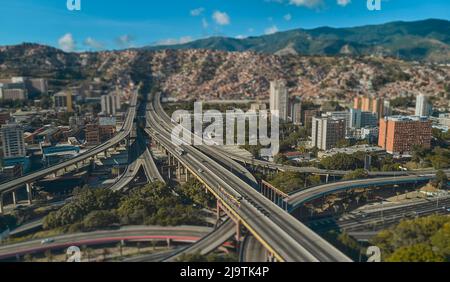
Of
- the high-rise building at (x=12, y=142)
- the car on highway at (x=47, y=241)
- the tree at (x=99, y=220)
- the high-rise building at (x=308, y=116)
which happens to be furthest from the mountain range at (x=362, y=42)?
the car on highway at (x=47, y=241)

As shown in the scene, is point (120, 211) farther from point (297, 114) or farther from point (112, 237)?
point (297, 114)

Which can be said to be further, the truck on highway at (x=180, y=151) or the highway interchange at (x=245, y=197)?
the truck on highway at (x=180, y=151)

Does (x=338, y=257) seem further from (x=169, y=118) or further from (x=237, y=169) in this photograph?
(x=169, y=118)

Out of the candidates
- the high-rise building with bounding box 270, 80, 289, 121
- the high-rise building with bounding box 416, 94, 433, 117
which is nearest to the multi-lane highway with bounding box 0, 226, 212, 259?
the high-rise building with bounding box 270, 80, 289, 121

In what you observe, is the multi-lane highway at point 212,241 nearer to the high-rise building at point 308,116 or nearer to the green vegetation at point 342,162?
the green vegetation at point 342,162

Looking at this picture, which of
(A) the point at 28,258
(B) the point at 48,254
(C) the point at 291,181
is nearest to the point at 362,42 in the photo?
(C) the point at 291,181

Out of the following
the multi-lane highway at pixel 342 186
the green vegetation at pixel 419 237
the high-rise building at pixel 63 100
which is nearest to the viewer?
the green vegetation at pixel 419 237

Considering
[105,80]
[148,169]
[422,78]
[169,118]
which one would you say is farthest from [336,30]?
[148,169]

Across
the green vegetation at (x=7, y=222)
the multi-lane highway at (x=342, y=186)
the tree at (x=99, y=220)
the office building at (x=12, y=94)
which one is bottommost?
the green vegetation at (x=7, y=222)
